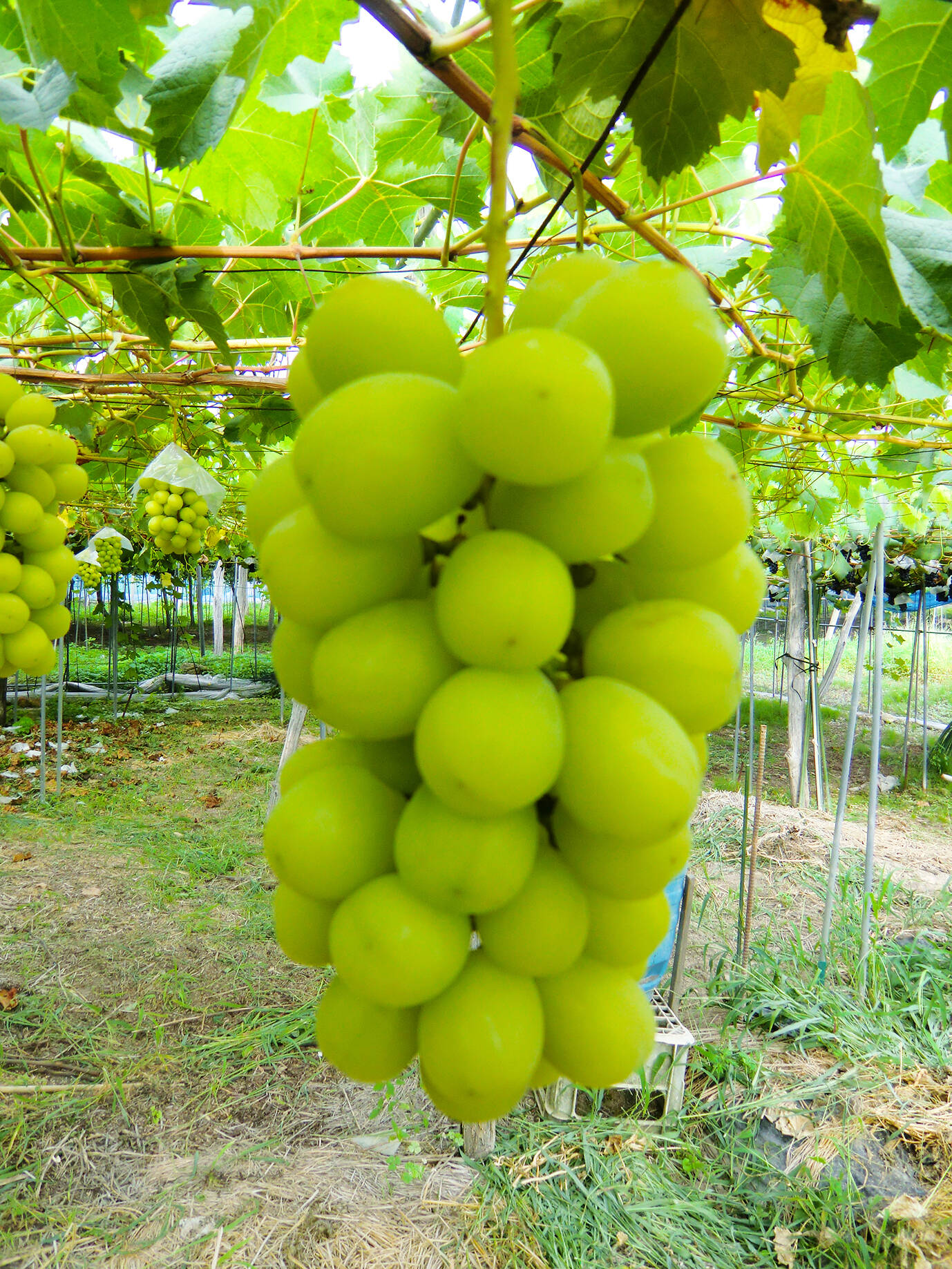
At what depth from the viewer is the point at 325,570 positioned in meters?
0.46

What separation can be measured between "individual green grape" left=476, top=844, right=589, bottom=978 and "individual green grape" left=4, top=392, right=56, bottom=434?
1.60 metres

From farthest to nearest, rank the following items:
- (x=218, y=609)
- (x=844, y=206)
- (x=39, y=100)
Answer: (x=218, y=609), (x=39, y=100), (x=844, y=206)

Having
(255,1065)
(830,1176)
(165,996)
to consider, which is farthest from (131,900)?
(830,1176)

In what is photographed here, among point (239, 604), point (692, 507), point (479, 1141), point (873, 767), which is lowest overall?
point (479, 1141)

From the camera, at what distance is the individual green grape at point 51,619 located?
1.68 metres

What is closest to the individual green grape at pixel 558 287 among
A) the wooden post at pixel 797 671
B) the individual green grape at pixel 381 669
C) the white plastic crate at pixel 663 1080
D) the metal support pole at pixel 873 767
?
the individual green grape at pixel 381 669

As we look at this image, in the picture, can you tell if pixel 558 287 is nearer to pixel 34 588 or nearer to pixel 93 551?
pixel 34 588

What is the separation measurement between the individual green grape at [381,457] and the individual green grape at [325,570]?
0.03m

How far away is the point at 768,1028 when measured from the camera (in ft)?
11.9

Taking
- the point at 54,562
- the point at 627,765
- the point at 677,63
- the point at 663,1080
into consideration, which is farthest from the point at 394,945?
the point at 663,1080

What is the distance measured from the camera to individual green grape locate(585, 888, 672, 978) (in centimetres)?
52

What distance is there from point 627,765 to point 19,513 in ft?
5.22

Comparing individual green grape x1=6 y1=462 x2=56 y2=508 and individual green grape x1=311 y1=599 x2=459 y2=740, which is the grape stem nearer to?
individual green grape x1=311 y1=599 x2=459 y2=740

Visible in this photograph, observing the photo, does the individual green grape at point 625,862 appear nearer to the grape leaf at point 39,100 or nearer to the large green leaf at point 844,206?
the large green leaf at point 844,206
